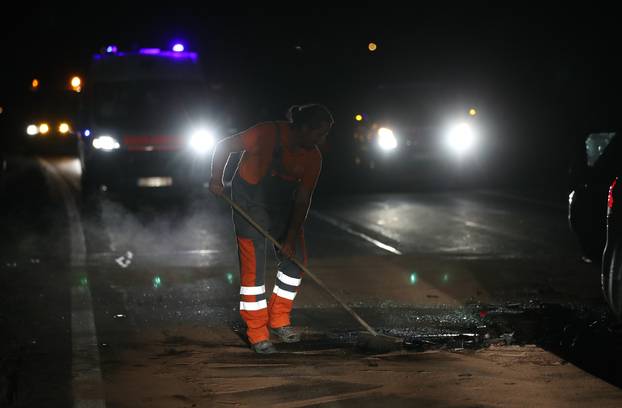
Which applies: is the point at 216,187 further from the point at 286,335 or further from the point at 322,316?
the point at 322,316

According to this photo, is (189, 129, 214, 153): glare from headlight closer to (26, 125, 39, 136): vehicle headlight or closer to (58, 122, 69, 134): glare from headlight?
(58, 122, 69, 134): glare from headlight

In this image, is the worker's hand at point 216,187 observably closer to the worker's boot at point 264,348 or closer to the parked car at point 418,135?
the worker's boot at point 264,348

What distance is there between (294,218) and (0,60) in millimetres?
38453

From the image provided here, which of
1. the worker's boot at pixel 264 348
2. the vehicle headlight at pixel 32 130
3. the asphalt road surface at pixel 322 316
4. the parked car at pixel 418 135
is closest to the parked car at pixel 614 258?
the asphalt road surface at pixel 322 316

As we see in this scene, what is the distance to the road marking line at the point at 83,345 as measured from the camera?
5.72m

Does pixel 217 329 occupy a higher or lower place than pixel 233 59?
lower

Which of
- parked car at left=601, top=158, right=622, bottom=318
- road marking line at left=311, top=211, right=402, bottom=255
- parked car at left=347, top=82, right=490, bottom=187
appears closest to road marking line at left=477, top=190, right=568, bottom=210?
parked car at left=347, top=82, right=490, bottom=187

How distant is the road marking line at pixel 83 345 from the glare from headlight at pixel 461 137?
10268 millimetres

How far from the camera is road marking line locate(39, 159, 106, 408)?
5.72 m

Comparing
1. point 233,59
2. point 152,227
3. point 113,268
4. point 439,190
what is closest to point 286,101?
point 233,59

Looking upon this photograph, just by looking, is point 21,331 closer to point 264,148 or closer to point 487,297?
point 264,148

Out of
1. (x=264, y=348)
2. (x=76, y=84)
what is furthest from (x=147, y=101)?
(x=264, y=348)

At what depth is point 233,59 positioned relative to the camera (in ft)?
95.9

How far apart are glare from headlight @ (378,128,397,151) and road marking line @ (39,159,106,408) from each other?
954cm
